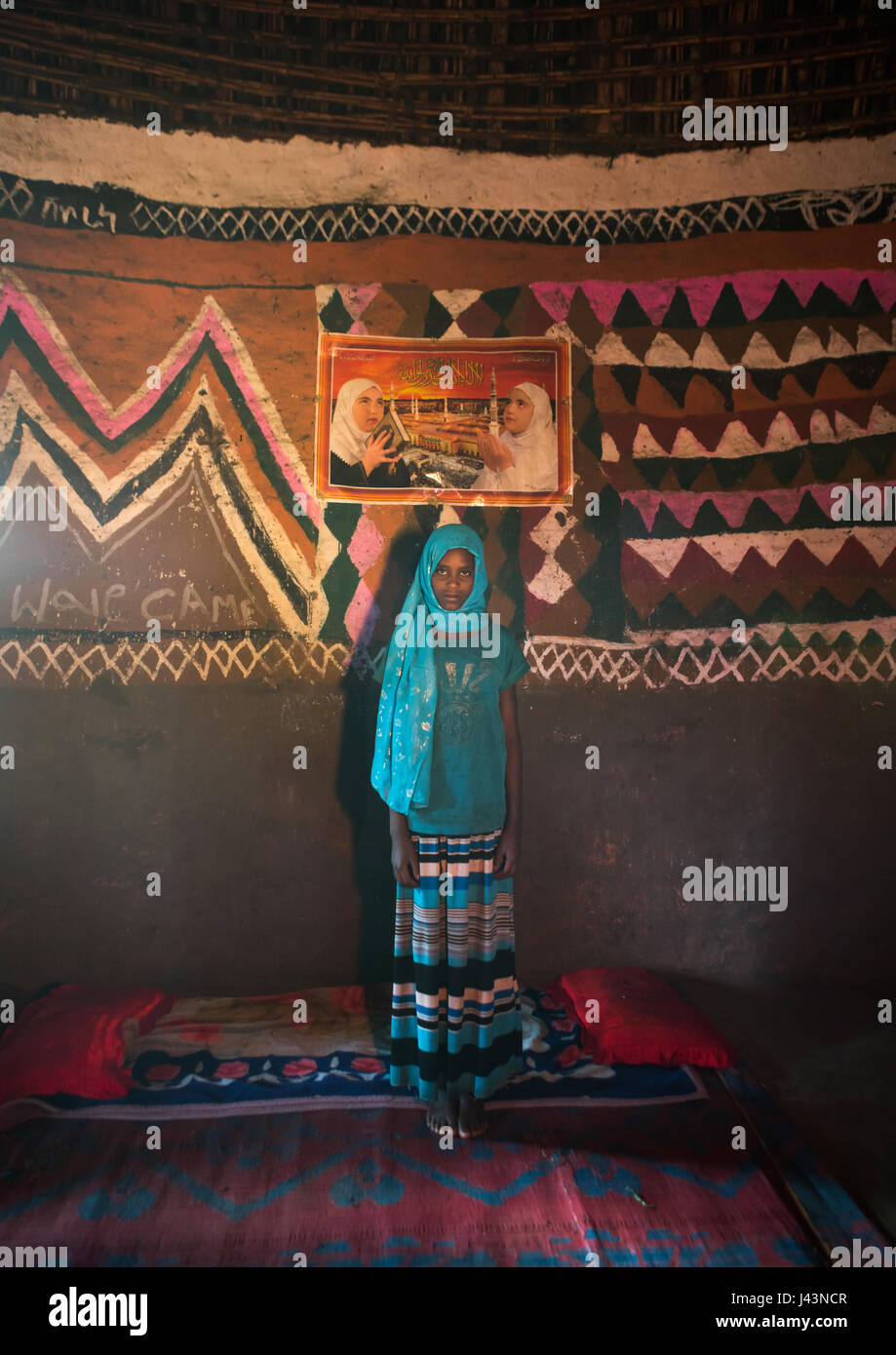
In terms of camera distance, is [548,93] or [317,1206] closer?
[317,1206]

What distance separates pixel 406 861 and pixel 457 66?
3584 mm

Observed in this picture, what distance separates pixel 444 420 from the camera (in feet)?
12.0

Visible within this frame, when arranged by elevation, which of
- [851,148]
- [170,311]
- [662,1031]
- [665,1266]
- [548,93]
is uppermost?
[548,93]

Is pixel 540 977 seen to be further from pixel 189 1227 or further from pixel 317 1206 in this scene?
pixel 189 1227

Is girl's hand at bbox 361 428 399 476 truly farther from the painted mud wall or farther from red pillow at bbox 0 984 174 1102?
red pillow at bbox 0 984 174 1102

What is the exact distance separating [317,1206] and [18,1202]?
89 cm

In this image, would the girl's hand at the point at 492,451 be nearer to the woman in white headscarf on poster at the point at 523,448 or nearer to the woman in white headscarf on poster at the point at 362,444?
the woman in white headscarf on poster at the point at 523,448

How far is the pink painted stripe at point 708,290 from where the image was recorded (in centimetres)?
366

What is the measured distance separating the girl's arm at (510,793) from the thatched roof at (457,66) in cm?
271

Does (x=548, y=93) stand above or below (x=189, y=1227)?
above

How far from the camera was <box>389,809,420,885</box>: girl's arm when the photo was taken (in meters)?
2.77
